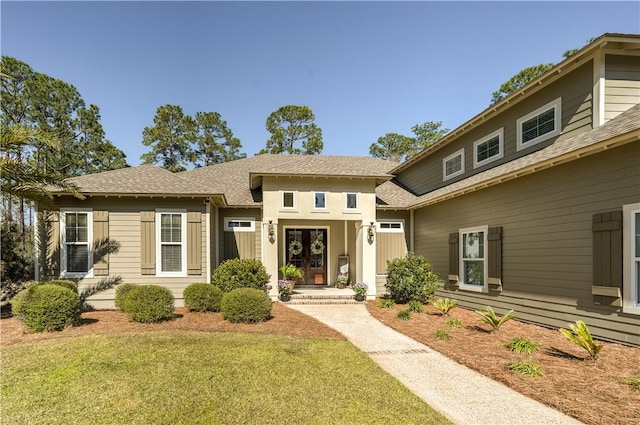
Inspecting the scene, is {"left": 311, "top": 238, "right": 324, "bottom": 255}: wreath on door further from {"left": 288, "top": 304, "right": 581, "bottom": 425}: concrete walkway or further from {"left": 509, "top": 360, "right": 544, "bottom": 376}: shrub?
{"left": 509, "top": 360, "right": 544, "bottom": 376}: shrub

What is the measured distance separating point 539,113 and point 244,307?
8.91m

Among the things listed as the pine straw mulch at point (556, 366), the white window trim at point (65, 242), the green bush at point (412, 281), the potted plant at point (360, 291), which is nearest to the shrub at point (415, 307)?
the green bush at point (412, 281)

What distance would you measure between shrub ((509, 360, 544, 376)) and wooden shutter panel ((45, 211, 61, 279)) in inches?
438

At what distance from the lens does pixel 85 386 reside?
401 cm

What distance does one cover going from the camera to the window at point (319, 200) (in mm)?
11336

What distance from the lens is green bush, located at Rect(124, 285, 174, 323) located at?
7336mm

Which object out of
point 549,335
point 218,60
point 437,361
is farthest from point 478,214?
point 218,60

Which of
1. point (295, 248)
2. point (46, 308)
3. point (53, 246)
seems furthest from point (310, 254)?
point (46, 308)

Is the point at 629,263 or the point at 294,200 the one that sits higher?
the point at 294,200

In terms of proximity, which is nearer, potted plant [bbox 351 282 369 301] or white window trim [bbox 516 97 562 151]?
white window trim [bbox 516 97 562 151]

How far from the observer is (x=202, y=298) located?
8445 mm

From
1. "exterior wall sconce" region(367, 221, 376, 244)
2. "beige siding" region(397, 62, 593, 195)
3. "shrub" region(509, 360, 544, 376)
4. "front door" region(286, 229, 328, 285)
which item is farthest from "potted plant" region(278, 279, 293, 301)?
"shrub" region(509, 360, 544, 376)

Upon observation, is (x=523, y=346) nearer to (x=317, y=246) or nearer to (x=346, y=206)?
(x=346, y=206)

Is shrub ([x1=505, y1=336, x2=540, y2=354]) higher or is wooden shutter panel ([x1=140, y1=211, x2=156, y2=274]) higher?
wooden shutter panel ([x1=140, y1=211, x2=156, y2=274])
